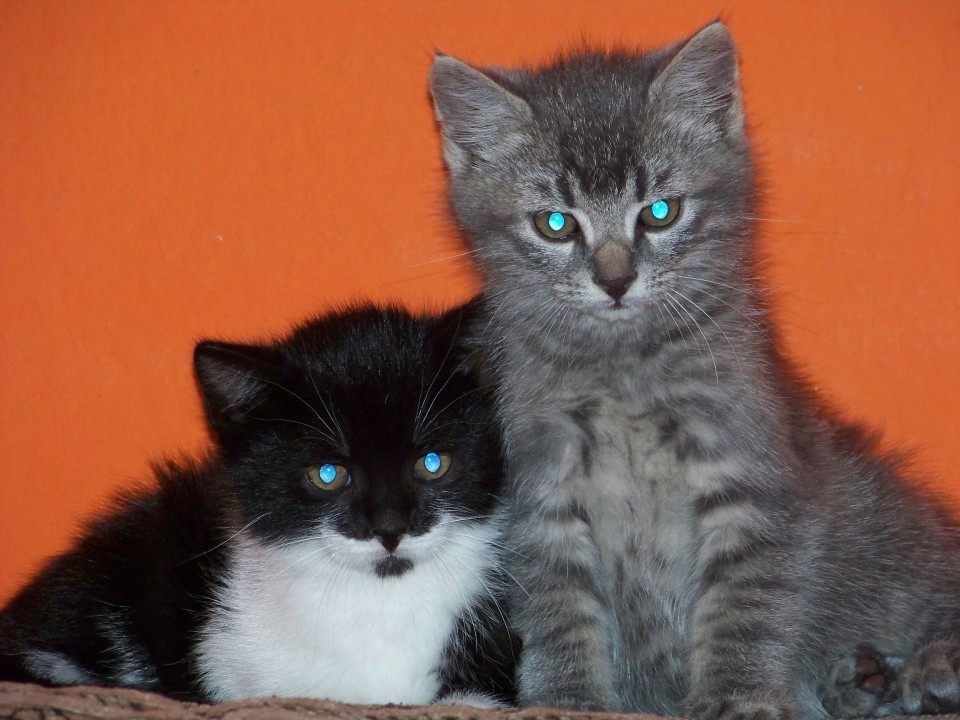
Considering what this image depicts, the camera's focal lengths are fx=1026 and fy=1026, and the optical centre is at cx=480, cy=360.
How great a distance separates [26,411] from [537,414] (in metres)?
1.46

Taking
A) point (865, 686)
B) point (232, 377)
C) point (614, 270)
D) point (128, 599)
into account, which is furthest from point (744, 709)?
point (128, 599)

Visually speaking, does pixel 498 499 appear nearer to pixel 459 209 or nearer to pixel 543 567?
pixel 543 567

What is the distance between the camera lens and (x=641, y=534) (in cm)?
200

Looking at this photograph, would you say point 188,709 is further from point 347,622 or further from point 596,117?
point 596,117

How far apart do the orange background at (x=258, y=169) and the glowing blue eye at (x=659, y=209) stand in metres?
0.77

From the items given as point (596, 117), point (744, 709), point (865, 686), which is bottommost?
point (865, 686)

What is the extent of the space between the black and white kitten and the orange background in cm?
59

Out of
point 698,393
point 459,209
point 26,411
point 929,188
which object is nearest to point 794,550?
point 698,393

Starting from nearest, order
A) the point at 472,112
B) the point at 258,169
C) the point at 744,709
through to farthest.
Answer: the point at 744,709, the point at 472,112, the point at 258,169

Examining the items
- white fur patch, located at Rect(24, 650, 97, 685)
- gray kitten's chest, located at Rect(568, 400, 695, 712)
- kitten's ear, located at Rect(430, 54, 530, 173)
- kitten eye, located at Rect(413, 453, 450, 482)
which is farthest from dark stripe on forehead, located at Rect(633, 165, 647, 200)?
white fur patch, located at Rect(24, 650, 97, 685)

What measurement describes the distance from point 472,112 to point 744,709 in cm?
129

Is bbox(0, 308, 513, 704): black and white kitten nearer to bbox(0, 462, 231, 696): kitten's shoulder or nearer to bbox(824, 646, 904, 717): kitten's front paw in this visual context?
bbox(0, 462, 231, 696): kitten's shoulder

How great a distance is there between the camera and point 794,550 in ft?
6.27

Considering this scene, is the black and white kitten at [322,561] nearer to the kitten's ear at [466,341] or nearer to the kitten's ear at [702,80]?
the kitten's ear at [466,341]
